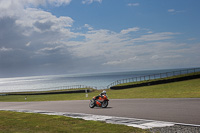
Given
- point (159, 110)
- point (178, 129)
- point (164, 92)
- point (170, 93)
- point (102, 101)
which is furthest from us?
point (164, 92)

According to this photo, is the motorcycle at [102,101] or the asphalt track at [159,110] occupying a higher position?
the motorcycle at [102,101]

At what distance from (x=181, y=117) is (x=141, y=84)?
1108 inches

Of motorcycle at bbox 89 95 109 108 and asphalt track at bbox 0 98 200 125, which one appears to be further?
motorcycle at bbox 89 95 109 108

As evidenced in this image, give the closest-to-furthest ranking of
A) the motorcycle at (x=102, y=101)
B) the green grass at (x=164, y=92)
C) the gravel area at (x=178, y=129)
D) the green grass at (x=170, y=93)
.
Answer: the gravel area at (x=178, y=129)
the motorcycle at (x=102, y=101)
the green grass at (x=170, y=93)
the green grass at (x=164, y=92)

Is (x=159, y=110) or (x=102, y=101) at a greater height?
(x=102, y=101)

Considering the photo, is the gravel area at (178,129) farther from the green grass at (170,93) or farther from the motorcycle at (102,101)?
the green grass at (170,93)

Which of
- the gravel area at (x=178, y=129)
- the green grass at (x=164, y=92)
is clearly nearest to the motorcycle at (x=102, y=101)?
the green grass at (x=164, y=92)

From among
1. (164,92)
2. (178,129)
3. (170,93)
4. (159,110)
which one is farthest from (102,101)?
(164,92)

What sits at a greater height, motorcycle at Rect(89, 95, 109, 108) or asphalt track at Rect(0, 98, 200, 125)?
motorcycle at Rect(89, 95, 109, 108)

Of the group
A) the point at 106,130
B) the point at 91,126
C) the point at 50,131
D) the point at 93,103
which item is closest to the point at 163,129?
the point at 106,130

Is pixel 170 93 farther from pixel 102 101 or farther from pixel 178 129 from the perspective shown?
pixel 178 129

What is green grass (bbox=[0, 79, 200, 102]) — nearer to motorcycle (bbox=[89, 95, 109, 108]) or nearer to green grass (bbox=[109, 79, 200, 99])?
green grass (bbox=[109, 79, 200, 99])

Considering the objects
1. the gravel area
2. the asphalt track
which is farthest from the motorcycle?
the gravel area

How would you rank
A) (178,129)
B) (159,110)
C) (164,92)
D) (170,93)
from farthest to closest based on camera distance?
(164,92) → (170,93) → (159,110) → (178,129)
